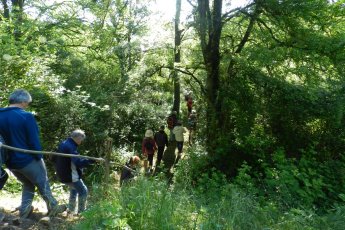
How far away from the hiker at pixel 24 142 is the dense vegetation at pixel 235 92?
1.84 metres

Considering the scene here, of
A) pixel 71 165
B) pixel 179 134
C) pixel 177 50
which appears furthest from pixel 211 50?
pixel 71 165

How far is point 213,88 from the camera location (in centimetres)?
1204

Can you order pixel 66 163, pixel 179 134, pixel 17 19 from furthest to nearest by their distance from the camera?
1. pixel 179 134
2. pixel 17 19
3. pixel 66 163

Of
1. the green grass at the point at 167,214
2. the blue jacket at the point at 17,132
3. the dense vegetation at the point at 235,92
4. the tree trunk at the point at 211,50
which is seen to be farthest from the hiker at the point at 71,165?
the tree trunk at the point at 211,50

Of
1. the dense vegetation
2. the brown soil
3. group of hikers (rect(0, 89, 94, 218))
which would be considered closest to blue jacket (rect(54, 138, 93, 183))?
group of hikers (rect(0, 89, 94, 218))

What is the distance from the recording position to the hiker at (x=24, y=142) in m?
4.49

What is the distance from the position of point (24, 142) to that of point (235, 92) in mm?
7440

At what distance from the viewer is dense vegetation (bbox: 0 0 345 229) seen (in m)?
8.09

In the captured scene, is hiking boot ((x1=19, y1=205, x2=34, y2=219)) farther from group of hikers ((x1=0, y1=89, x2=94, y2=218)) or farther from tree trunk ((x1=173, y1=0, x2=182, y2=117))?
tree trunk ((x1=173, y1=0, x2=182, y2=117))

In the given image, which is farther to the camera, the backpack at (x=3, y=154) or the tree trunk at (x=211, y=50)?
the tree trunk at (x=211, y=50)

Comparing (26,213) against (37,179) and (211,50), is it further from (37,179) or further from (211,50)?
(211,50)

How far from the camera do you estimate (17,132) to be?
14.8 feet

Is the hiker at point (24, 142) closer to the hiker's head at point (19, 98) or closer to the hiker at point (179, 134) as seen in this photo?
the hiker's head at point (19, 98)

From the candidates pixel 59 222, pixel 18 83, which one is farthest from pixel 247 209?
pixel 18 83
